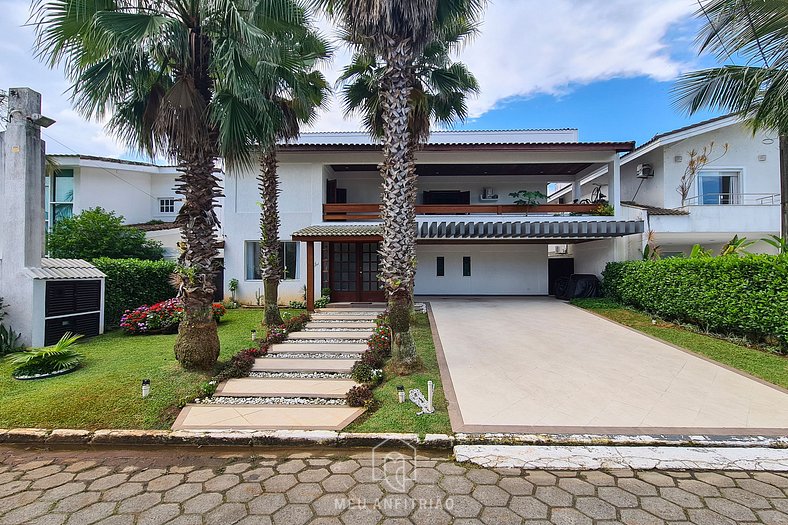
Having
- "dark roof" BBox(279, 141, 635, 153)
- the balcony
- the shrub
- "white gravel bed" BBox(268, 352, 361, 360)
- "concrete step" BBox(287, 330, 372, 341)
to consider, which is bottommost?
the shrub

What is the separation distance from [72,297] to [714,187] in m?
23.6

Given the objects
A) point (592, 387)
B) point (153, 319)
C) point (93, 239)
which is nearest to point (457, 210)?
point (592, 387)

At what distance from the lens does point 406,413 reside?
510 centimetres

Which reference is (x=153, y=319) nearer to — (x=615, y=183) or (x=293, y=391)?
(x=293, y=391)

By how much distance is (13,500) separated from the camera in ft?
11.3

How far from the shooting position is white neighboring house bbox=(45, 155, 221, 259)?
17.5 m

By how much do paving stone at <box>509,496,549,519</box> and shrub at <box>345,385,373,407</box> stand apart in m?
2.65

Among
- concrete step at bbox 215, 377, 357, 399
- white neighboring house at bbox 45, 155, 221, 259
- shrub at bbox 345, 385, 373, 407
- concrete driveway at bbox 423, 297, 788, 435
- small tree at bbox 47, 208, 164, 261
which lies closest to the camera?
concrete driveway at bbox 423, 297, 788, 435

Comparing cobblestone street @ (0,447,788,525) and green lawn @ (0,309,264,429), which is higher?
green lawn @ (0,309,264,429)

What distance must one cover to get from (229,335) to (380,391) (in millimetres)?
5567

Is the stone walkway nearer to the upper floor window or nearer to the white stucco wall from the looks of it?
the white stucco wall

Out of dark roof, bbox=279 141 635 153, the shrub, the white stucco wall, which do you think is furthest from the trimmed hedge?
the shrub

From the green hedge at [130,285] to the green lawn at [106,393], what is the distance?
2.56 meters

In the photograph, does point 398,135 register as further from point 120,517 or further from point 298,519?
point 120,517
